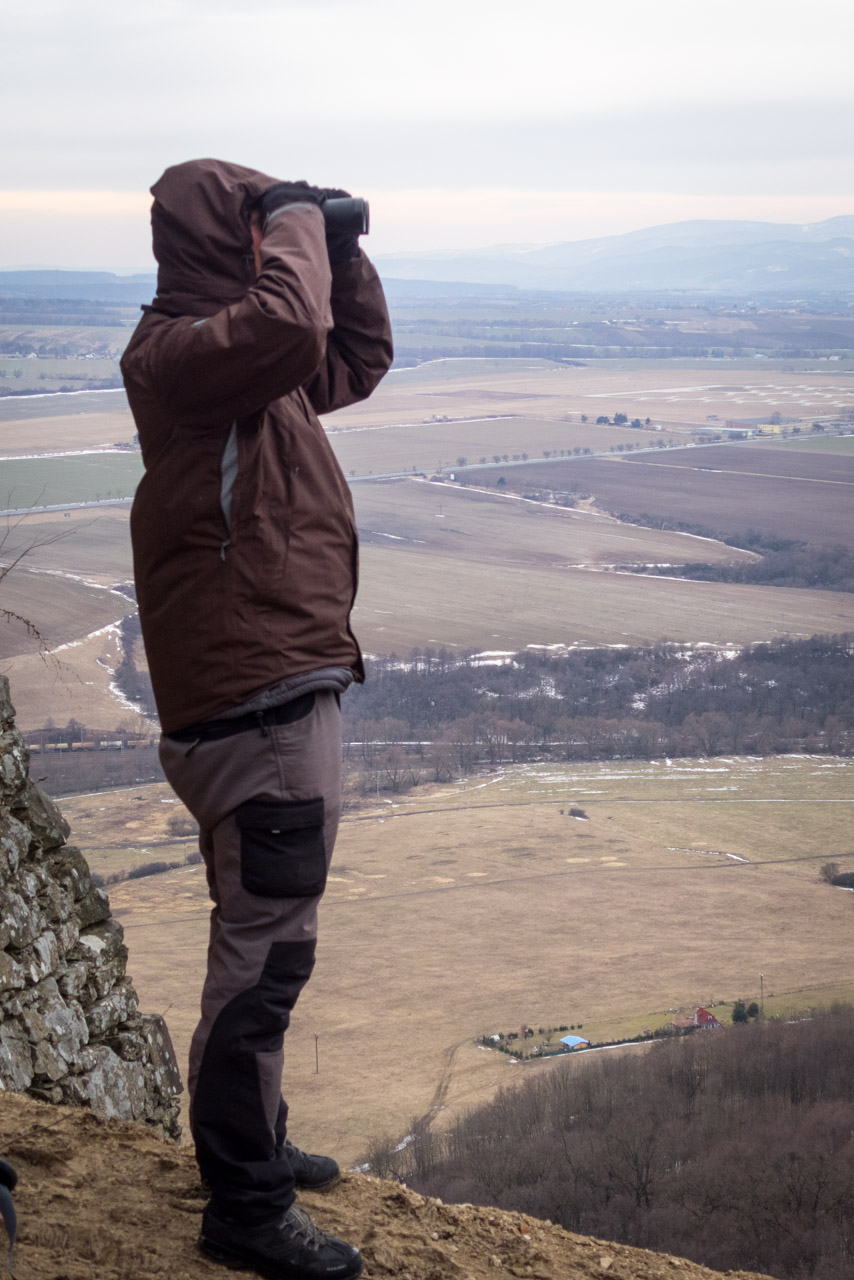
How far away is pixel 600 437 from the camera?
127m

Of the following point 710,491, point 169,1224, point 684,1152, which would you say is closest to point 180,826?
point 684,1152

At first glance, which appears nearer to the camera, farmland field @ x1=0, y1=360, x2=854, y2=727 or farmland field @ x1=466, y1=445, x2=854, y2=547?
farmland field @ x1=0, y1=360, x2=854, y2=727

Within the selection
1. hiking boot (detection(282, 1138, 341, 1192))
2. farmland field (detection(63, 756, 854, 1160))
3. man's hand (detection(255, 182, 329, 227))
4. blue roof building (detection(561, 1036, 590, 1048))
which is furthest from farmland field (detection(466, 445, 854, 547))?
man's hand (detection(255, 182, 329, 227))

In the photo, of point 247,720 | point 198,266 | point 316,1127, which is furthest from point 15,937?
point 316,1127

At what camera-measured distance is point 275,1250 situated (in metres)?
2.52

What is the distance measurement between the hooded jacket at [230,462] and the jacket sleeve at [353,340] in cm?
32

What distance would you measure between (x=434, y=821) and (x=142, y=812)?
11757mm

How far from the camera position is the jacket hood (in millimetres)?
2389

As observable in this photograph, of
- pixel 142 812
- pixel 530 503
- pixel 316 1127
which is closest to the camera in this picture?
pixel 316 1127

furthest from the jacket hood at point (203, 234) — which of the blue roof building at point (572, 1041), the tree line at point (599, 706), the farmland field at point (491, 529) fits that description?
the tree line at point (599, 706)

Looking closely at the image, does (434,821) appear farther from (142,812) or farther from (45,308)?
(45,308)

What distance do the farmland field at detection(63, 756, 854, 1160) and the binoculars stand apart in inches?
907

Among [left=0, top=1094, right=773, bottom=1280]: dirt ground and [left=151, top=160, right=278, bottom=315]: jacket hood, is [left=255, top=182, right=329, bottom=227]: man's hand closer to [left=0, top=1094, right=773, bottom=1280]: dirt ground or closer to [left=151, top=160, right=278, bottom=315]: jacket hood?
[left=151, top=160, right=278, bottom=315]: jacket hood

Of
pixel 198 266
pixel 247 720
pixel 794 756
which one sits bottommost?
pixel 794 756
